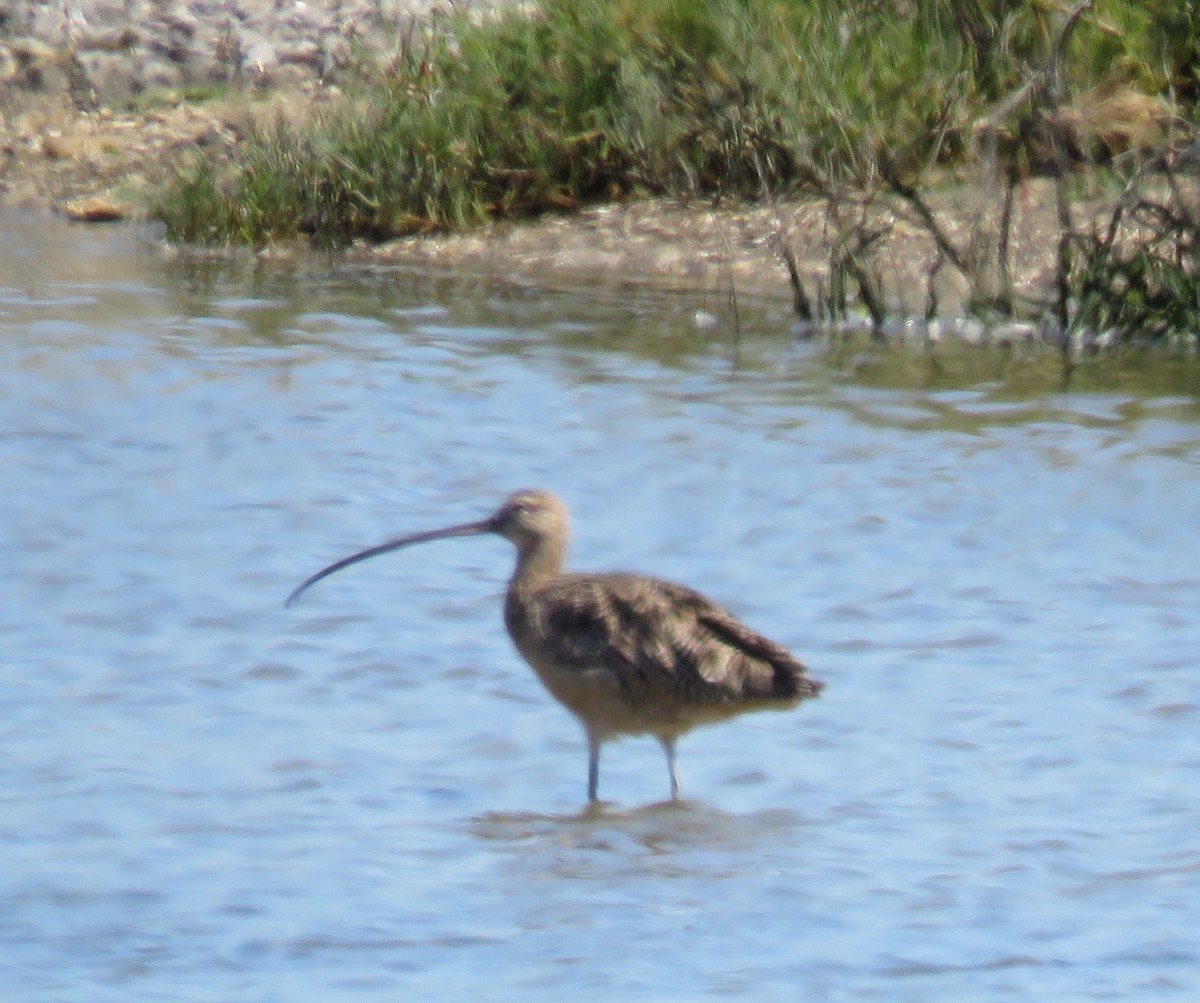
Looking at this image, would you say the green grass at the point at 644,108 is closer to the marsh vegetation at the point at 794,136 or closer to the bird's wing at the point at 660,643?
the marsh vegetation at the point at 794,136

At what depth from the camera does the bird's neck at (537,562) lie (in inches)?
263

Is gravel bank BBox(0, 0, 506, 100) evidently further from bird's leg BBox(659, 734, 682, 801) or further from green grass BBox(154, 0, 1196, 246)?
bird's leg BBox(659, 734, 682, 801)

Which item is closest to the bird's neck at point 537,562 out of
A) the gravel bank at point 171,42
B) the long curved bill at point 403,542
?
the long curved bill at point 403,542

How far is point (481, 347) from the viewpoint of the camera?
11.4 metres

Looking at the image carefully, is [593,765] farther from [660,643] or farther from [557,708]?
[557,708]

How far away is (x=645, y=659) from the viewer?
6.11m

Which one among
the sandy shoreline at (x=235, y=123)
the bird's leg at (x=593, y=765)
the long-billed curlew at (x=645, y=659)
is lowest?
the bird's leg at (x=593, y=765)

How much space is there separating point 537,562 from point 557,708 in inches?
15.8

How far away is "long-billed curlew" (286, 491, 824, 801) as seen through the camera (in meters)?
5.95

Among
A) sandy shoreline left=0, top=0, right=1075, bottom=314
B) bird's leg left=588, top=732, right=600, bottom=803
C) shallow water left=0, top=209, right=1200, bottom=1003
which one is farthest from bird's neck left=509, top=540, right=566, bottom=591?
sandy shoreline left=0, top=0, right=1075, bottom=314

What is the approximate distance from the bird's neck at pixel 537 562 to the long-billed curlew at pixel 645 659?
6.7 inches

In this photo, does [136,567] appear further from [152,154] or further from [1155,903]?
[152,154]

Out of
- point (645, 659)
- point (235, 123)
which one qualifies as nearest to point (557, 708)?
point (645, 659)

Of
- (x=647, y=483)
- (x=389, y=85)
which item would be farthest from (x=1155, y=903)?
(x=389, y=85)
